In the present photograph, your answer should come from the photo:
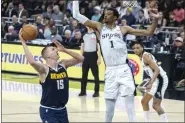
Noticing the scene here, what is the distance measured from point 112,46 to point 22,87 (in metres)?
7.64

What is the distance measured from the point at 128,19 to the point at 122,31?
10882mm

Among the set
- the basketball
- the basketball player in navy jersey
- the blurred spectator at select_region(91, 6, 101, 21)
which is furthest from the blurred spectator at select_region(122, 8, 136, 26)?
the basketball player in navy jersey

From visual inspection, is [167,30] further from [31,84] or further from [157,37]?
[31,84]

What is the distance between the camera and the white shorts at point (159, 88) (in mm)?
11984

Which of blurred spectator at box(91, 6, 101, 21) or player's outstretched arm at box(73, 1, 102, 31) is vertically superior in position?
player's outstretched arm at box(73, 1, 102, 31)

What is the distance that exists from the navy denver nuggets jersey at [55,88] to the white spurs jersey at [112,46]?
183 cm

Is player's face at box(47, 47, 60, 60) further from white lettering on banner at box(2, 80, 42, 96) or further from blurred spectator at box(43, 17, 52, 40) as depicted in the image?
blurred spectator at box(43, 17, 52, 40)

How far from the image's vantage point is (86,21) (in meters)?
10.4

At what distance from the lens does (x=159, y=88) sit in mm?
12094

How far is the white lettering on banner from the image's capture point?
1696 cm

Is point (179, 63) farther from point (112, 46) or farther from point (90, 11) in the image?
point (90, 11)

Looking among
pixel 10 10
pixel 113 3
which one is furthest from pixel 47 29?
pixel 10 10

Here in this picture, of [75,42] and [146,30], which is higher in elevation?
[146,30]

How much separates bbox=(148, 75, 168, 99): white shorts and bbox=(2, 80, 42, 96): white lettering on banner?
17.4 feet
